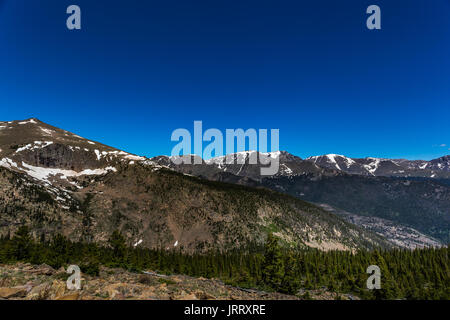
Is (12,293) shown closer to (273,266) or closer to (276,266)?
(273,266)

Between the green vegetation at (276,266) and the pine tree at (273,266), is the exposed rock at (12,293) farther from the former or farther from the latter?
the pine tree at (273,266)

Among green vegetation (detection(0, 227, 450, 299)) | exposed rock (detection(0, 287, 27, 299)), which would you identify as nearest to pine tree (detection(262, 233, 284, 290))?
green vegetation (detection(0, 227, 450, 299))

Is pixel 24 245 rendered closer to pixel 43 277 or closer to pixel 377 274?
pixel 43 277

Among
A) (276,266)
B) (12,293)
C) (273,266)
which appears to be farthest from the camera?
(273,266)

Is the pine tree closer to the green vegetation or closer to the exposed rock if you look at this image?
the green vegetation

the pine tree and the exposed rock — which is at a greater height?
the exposed rock

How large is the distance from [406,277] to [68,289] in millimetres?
160344

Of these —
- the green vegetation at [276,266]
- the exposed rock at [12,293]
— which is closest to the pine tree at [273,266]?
the green vegetation at [276,266]

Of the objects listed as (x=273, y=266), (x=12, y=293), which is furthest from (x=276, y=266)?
(x=12, y=293)

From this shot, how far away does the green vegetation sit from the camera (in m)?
55.1

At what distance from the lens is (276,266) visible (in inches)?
2675
